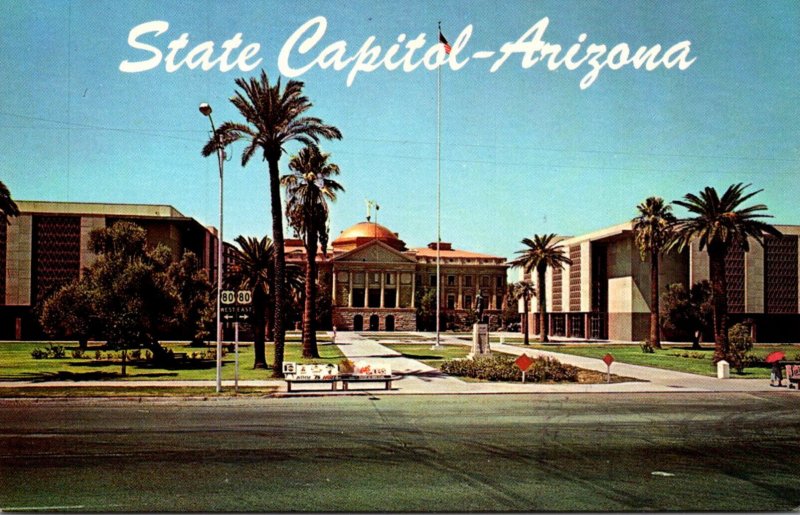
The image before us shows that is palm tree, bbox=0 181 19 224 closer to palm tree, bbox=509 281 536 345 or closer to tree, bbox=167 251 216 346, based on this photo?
tree, bbox=167 251 216 346

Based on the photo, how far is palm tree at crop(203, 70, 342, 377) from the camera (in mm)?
26953

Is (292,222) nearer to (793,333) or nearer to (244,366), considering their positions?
(244,366)

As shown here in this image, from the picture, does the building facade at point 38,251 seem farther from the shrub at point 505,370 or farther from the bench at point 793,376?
the bench at point 793,376

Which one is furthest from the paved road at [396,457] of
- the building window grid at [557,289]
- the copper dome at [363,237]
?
the copper dome at [363,237]

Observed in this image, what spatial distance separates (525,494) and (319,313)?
91463 mm

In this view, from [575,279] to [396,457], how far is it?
7030 cm

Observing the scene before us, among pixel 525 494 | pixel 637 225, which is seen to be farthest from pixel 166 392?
pixel 637 225

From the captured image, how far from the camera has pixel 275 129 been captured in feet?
89.5

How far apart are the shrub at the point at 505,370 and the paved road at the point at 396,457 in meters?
8.04

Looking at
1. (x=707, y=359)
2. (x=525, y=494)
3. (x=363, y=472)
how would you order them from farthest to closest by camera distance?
1. (x=707, y=359)
2. (x=363, y=472)
3. (x=525, y=494)

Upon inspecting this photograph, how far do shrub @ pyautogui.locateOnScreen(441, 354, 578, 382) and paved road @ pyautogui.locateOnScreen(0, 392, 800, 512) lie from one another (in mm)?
8036

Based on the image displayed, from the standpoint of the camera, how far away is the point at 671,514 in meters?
8.11

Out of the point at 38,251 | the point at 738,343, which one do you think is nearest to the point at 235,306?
the point at 738,343

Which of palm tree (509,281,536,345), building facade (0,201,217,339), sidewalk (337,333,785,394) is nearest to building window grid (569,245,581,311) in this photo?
palm tree (509,281,536,345)
